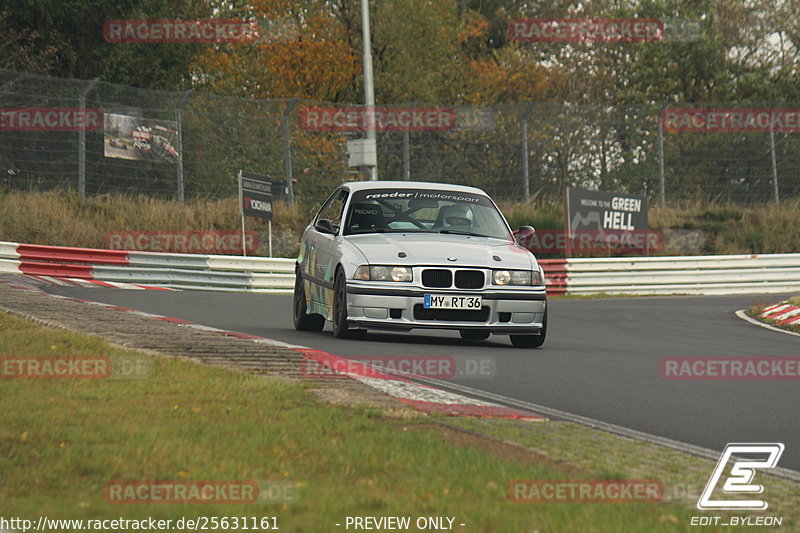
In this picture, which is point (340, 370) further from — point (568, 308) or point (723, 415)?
point (568, 308)

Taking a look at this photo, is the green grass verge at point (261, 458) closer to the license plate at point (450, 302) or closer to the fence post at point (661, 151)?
the license plate at point (450, 302)

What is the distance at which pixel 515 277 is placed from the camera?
39.3 feet

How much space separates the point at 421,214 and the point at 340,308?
1577 mm

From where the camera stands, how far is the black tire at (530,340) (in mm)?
12398

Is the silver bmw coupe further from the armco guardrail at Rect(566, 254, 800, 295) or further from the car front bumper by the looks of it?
the armco guardrail at Rect(566, 254, 800, 295)

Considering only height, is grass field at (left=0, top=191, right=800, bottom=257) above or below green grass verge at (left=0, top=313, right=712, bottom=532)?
above

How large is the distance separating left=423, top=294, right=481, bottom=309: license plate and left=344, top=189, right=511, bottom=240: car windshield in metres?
1.25

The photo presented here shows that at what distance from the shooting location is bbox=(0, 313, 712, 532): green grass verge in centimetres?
480

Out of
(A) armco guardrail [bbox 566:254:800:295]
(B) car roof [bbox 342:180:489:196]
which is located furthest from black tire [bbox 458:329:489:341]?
(A) armco guardrail [bbox 566:254:800:295]

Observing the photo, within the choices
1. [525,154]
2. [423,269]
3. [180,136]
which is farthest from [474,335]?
[525,154]

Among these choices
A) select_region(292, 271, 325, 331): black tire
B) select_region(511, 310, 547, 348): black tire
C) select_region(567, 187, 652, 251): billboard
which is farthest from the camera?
select_region(567, 187, 652, 251): billboard

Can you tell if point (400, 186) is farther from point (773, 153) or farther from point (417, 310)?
point (773, 153)

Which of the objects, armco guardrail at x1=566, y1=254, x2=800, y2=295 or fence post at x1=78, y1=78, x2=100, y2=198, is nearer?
fence post at x1=78, y1=78, x2=100, y2=198

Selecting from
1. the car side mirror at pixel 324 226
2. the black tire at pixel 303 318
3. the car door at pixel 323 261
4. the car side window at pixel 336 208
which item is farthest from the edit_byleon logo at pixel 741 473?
the black tire at pixel 303 318
